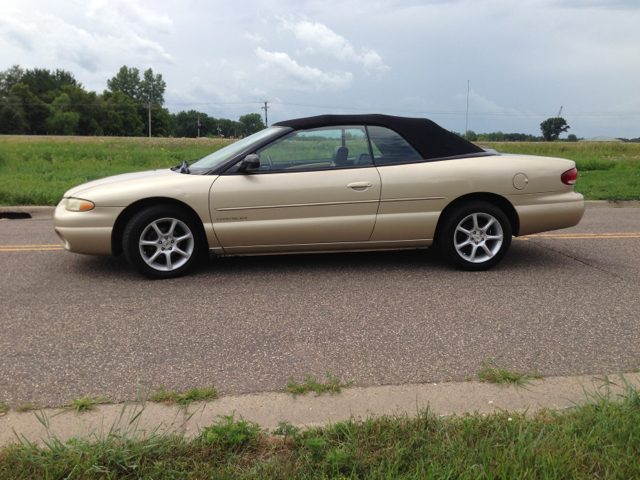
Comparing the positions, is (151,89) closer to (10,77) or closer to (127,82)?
(127,82)

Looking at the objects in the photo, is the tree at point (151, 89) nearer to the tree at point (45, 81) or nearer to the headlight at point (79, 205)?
the tree at point (45, 81)

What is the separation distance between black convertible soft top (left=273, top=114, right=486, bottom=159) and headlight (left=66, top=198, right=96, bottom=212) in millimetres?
1967

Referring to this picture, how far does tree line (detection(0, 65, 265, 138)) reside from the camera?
112062 mm

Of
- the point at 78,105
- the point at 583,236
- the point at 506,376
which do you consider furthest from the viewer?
the point at 78,105

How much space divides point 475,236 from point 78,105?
13211 centimetres

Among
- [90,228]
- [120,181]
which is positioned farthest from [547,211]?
[90,228]

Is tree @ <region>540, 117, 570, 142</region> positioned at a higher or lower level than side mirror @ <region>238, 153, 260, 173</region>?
higher

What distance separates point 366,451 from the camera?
7.31 ft

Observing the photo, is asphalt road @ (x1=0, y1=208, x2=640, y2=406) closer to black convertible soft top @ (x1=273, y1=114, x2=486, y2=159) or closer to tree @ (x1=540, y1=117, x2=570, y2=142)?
black convertible soft top @ (x1=273, y1=114, x2=486, y2=159)

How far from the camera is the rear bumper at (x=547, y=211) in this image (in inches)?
217

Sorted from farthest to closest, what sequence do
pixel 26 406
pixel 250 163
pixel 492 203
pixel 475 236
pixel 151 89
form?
pixel 151 89, pixel 492 203, pixel 475 236, pixel 250 163, pixel 26 406

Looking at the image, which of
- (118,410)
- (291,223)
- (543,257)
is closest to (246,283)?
(291,223)

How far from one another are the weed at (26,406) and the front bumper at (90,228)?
8.30 feet

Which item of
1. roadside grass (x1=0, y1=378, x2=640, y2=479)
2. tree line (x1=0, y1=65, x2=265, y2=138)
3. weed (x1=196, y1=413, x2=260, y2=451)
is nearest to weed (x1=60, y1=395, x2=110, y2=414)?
roadside grass (x1=0, y1=378, x2=640, y2=479)
